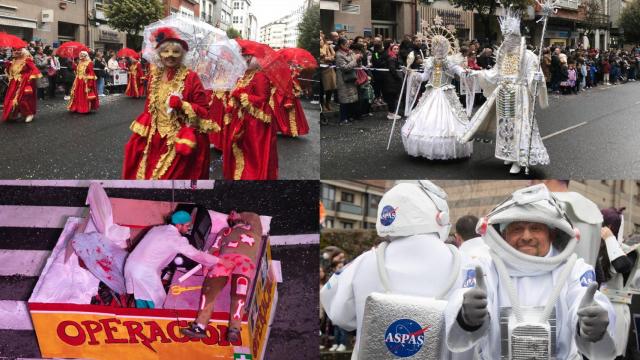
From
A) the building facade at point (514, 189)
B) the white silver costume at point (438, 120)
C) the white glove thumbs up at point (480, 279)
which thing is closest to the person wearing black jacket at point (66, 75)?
the white silver costume at point (438, 120)

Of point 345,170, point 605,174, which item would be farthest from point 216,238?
point 605,174

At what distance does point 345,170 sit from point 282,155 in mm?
797

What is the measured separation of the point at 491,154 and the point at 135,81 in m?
2.94

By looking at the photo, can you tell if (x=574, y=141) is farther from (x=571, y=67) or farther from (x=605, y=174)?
(x=571, y=67)

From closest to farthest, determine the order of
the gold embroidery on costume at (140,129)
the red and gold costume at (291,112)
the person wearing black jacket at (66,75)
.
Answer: the gold embroidery on costume at (140,129)
the red and gold costume at (291,112)
the person wearing black jacket at (66,75)

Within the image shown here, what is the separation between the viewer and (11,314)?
14.3 ft

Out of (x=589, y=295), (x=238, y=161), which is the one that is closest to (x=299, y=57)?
(x=238, y=161)

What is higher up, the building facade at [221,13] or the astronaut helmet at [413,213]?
the building facade at [221,13]

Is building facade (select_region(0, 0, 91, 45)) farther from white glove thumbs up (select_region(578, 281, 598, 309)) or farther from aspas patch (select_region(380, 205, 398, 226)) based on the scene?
white glove thumbs up (select_region(578, 281, 598, 309))

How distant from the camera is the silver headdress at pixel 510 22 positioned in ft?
15.9

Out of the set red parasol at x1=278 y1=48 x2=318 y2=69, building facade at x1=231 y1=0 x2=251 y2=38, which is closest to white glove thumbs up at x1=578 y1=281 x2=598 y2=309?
red parasol at x1=278 y1=48 x2=318 y2=69

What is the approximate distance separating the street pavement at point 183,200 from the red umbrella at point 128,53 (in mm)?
968

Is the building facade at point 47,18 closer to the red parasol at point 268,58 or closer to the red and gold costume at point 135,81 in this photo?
the red and gold costume at point 135,81

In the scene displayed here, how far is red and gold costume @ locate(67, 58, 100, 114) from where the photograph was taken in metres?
5.88
